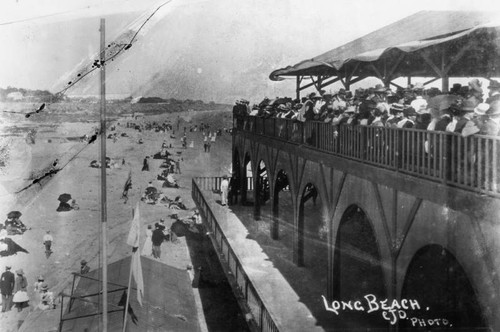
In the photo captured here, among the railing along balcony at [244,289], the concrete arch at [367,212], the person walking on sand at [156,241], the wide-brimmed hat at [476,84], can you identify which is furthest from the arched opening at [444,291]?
the person walking on sand at [156,241]

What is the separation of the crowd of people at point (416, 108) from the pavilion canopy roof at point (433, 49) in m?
0.85

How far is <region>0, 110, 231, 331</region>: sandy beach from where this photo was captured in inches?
777

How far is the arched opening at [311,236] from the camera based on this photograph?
1508 cm

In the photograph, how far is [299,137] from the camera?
1488 cm

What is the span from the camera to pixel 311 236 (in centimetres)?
1855

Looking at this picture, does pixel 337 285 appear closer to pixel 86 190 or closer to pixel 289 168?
pixel 289 168

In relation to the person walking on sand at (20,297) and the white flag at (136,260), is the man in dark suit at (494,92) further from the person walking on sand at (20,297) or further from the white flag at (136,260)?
the person walking on sand at (20,297)

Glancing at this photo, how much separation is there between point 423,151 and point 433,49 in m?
3.50

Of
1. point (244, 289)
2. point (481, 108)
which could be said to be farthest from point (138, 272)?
point (481, 108)

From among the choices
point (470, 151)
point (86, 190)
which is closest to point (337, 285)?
point (470, 151)

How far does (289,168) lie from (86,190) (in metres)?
24.4

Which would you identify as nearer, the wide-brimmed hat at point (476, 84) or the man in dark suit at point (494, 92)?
the man in dark suit at point (494, 92)

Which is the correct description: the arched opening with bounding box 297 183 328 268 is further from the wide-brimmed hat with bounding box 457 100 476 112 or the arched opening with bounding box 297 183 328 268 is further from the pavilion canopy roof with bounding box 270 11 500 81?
the wide-brimmed hat with bounding box 457 100 476 112

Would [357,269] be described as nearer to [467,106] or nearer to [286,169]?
[286,169]
